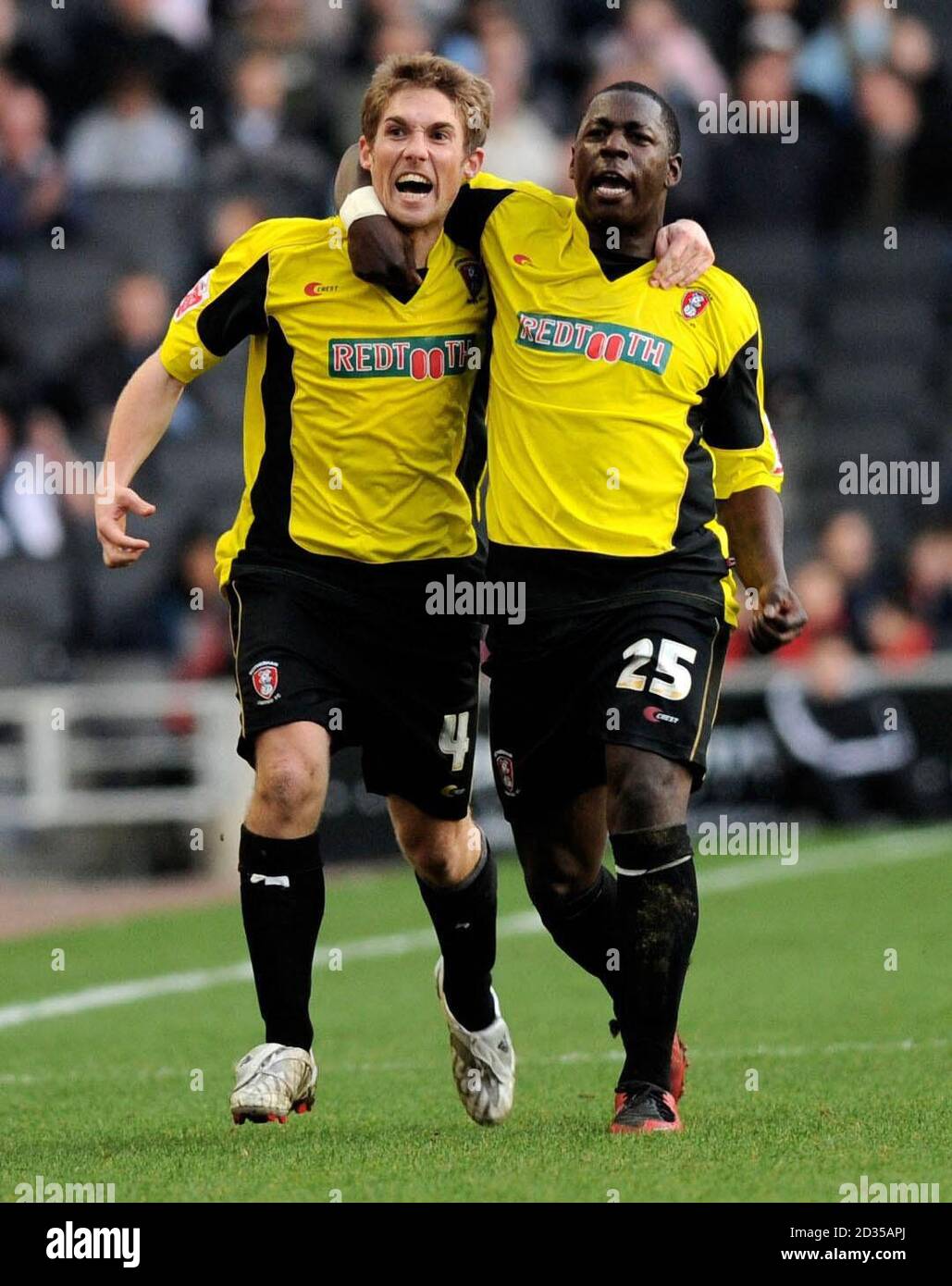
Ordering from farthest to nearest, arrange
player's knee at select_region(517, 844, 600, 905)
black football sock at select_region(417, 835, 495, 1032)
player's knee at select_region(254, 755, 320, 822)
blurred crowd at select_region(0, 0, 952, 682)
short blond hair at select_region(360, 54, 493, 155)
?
blurred crowd at select_region(0, 0, 952, 682) → black football sock at select_region(417, 835, 495, 1032) → player's knee at select_region(517, 844, 600, 905) → short blond hair at select_region(360, 54, 493, 155) → player's knee at select_region(254, 755, 320, 822)

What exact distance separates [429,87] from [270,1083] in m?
2.33

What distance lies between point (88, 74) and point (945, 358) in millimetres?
6450

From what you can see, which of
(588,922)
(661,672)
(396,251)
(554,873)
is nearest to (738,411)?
(661,672)

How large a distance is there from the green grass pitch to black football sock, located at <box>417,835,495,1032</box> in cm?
26

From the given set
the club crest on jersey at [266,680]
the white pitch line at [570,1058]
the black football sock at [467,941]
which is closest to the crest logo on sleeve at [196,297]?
the club crest on jersey at [266,680]

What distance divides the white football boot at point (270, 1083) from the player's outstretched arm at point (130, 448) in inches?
45.8

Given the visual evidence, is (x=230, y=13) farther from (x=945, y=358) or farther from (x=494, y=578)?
(x=494, y=578)

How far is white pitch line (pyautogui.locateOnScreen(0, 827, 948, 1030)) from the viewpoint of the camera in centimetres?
912

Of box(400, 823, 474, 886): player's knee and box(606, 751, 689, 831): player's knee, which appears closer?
box(606, 751, 689, 831): player's knee

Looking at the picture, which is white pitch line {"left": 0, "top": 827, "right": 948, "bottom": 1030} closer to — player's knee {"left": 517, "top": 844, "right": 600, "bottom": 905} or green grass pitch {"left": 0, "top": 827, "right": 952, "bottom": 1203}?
green grass pitch {"left": 0, "top": 827, "right": 952, "bottom": 1203}

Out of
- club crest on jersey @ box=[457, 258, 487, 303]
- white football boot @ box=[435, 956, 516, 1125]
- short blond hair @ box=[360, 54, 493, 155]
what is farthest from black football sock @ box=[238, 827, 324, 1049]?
short blond hair @ box=[360, 54, 493, 155]

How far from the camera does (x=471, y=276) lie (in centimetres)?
596

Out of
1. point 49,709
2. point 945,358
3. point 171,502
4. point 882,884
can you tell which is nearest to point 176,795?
point 49,709

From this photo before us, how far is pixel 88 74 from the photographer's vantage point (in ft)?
56.4
